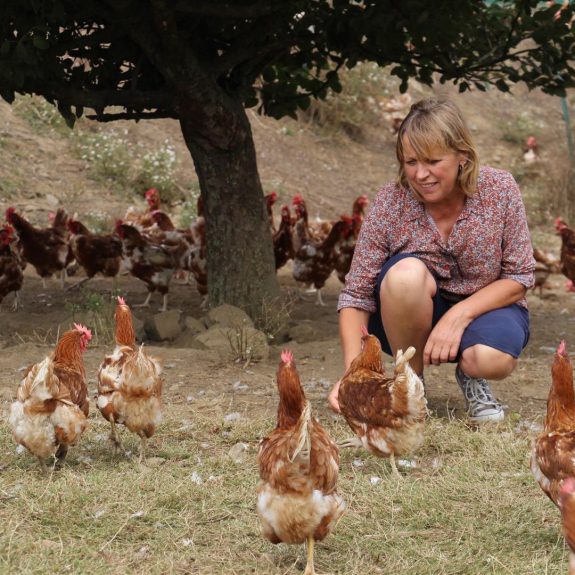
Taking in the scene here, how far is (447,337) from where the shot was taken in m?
4.54

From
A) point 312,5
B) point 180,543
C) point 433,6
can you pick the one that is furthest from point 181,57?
point 180,543

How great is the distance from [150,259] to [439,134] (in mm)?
4972

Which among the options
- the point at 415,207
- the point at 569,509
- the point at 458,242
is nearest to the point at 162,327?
the point at 415,207

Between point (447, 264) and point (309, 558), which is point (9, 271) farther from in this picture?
point (309, 558)

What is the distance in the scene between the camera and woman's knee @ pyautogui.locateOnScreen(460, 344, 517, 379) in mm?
4566

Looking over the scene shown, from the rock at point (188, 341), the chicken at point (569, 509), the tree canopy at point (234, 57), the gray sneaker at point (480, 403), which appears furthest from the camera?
the rock at point (188, 341)

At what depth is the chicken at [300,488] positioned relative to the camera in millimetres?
3102

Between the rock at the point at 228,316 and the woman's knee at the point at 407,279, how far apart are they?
2.26 metres

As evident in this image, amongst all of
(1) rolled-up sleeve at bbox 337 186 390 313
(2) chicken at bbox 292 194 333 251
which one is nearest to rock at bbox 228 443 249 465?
(1) rolled-up sleeve at bbox 337 186 390 313

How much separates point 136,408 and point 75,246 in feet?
17.6

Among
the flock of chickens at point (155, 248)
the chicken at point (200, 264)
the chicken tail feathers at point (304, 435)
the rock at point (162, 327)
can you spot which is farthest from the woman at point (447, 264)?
the flock of chickens at point (155, 248)

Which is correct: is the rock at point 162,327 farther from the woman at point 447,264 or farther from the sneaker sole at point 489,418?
the sneaker sole at point 489,418

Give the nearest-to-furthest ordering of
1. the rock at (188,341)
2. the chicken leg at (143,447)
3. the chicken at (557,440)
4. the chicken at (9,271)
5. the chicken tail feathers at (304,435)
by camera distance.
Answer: the chicken tail feathers at (304,435) → the chicken at (557,440) → the chicken leg at (143,447) → the rock at (188,341) → the chicken at (9,271)

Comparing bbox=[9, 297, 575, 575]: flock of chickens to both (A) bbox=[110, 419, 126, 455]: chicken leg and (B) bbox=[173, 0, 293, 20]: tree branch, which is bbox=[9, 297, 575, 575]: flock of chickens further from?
(B) bbox=[173, 0, 293, 20]: tree branch
